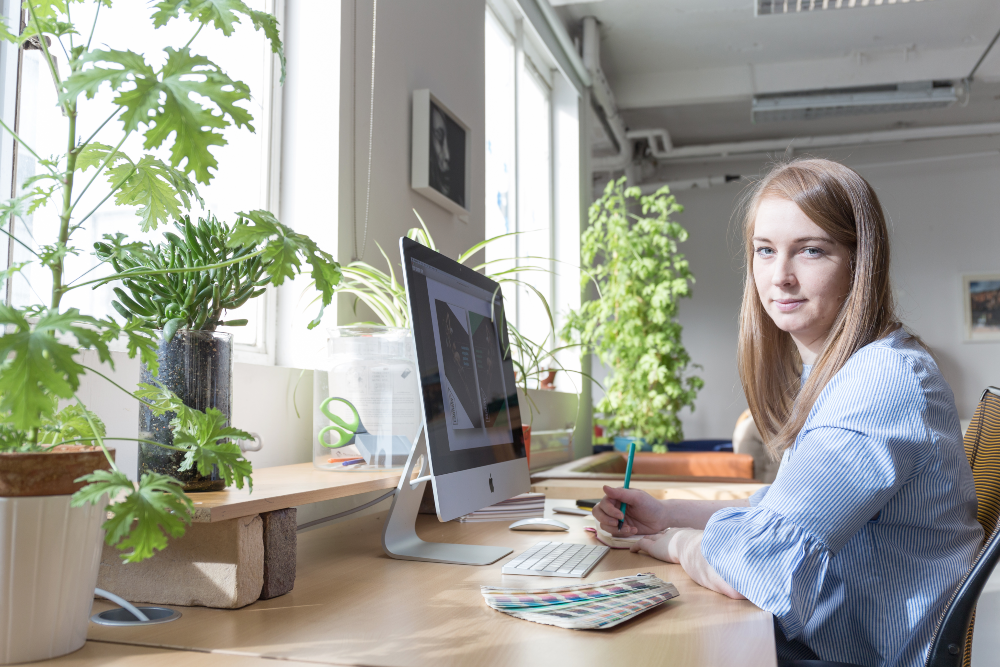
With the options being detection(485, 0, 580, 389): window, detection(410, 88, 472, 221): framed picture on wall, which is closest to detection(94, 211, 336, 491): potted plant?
detection(410, 88, 472, 221): framed picture on wall

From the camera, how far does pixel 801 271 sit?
120 centimetres

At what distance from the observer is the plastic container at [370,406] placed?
1.42 meters

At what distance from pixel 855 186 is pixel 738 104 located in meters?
5.66

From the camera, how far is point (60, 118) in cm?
131

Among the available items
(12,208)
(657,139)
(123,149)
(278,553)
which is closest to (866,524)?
(278,553)

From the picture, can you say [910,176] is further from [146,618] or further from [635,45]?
[146,618]

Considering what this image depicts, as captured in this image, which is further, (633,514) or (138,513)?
(633,514)

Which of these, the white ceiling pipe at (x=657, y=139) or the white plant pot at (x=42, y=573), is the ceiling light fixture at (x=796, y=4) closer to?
the white ceiling pipe at (x=657, y=139)

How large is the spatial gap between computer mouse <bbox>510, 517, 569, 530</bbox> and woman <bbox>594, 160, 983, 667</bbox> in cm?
25

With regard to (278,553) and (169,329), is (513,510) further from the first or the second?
(169,329)

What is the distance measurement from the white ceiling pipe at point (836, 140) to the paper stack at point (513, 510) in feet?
17.8

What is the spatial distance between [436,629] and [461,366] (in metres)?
0.49

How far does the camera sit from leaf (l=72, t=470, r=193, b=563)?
1.91 ft

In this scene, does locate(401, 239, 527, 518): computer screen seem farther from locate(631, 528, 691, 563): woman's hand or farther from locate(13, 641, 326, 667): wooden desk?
locate(13, 641, 326, 667): wooden desk
